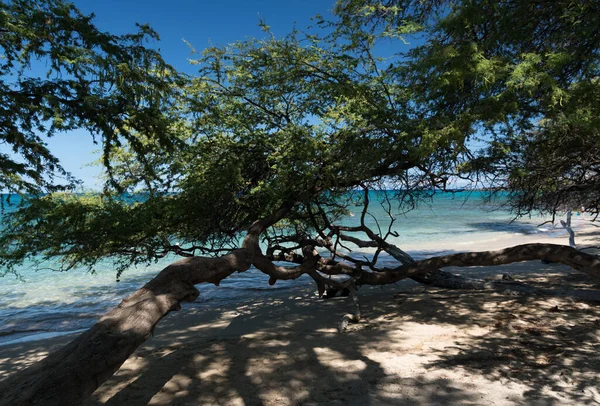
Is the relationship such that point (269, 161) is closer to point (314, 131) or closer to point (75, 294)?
point (314, 131)

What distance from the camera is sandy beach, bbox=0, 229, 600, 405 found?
398cm

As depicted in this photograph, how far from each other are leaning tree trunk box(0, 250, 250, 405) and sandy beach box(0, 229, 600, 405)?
47.1 inches

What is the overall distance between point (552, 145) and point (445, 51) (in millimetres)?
2786

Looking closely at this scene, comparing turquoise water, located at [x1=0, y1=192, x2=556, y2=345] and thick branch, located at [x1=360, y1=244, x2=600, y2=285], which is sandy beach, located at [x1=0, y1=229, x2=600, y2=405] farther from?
turquoise water, located at [x1=0, y1=192, x2=556, y2=345]

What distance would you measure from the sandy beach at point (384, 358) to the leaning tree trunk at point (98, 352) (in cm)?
120

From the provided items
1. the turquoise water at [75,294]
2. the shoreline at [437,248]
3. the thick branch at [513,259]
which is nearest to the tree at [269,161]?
the thick branch at [513,259]

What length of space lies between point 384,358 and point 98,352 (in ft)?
10.6

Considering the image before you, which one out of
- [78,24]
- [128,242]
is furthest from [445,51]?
[128,242]

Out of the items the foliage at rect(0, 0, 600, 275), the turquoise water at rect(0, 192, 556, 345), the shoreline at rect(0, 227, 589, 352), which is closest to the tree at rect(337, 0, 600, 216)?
the foliage at rect(0, 0, 600, 275)

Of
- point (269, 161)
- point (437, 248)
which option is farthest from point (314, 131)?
point (437, 248)

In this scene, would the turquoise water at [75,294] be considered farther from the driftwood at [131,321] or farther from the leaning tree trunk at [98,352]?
the leaning tree trunk at [98,352]

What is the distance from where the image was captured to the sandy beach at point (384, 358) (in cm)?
398

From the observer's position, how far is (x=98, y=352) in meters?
2.94

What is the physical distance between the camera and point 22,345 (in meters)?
7.90
